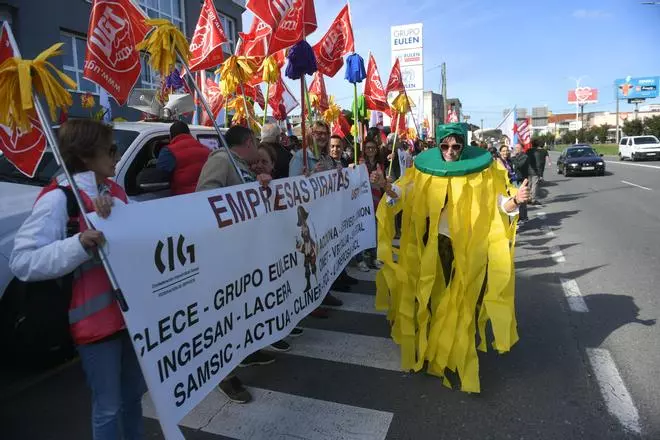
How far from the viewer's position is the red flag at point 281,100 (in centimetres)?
855


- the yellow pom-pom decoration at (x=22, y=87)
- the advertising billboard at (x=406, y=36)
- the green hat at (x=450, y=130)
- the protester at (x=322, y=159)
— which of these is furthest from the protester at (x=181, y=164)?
Answer: the advertising billboard at (x=406, y=36)

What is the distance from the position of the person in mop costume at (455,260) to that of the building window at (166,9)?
17331 millimetres

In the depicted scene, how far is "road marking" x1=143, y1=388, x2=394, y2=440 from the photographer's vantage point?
113 inches

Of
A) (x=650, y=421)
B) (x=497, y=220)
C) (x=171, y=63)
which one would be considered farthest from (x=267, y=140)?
(x=650, y=421)

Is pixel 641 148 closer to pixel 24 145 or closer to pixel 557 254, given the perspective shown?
pixel 557 254

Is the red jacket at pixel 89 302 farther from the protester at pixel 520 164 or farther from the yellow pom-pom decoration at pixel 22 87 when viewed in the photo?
the protester at pixel 520 164

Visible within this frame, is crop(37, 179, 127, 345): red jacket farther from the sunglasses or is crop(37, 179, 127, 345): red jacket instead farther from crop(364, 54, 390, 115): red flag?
crop(364, 54, 390, 115): red flag

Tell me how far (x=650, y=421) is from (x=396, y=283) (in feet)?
5.75

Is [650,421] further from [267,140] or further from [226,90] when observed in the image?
[226,90]

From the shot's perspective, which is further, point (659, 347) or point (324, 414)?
point (659, 347)

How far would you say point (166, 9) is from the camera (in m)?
19.7

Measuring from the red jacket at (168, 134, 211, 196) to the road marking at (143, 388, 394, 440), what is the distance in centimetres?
153

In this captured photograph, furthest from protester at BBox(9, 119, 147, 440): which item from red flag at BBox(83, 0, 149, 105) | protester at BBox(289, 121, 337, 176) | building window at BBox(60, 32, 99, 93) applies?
building window at BBox(60, 32, 99, 93)

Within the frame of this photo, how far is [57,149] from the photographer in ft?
6.23
